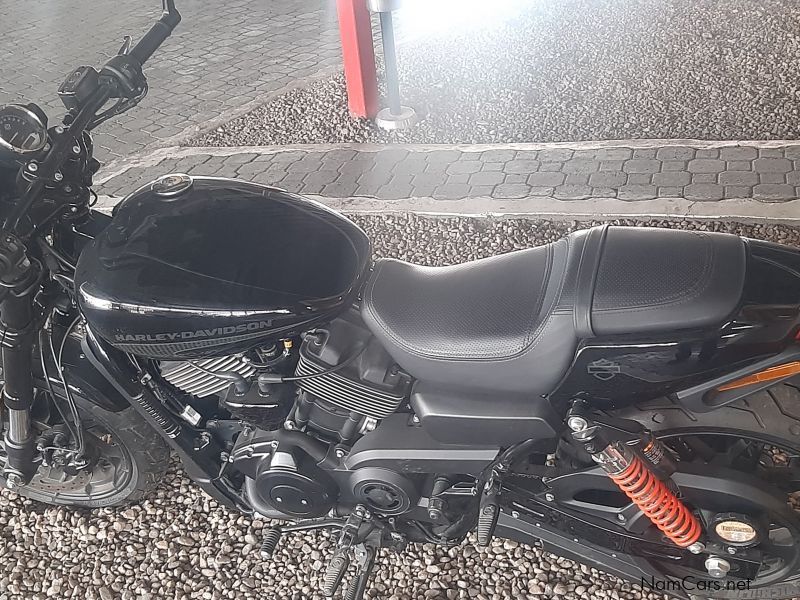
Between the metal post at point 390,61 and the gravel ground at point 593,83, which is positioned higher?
the metal post at point 390,61

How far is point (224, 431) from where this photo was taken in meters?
2.48

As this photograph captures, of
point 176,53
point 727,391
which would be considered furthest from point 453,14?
point 727,391

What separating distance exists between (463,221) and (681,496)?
96.0 inches

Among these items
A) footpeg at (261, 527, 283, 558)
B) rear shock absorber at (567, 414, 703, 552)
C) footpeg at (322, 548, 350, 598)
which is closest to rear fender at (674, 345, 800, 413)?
rear shock absorber at (567, 414, 703, 552)

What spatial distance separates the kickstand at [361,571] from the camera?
230cm

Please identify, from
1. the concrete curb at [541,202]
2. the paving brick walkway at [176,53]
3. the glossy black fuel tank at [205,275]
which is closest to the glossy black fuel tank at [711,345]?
the glossy black fuel tank at [205,275]

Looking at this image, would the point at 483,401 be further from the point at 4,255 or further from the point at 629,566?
the point at 4,255

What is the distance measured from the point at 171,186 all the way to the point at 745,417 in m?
1.58

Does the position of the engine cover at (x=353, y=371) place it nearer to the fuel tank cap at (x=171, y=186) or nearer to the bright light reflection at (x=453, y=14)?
the fuel tank cap at (x=171, y=186)

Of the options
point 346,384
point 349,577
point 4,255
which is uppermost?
point 4,255

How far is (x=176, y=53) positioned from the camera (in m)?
7.54

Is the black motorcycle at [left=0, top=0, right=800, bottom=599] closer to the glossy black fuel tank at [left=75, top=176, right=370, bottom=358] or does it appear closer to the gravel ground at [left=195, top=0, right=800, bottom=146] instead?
the glossy black fuel tank at [left=75, top=176, right=370, bottom=358]

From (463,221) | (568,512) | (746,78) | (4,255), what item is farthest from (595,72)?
(4,255)

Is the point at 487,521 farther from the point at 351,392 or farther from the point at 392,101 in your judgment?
the point at 392,101
